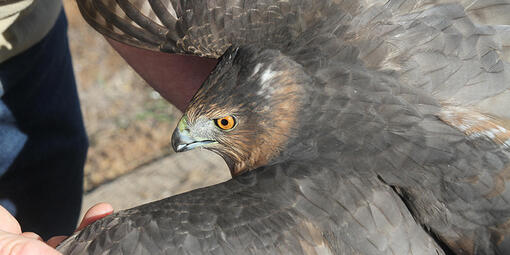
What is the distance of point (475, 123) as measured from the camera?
8.45 feet

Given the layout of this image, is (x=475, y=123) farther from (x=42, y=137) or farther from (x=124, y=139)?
(x=124, y=139)

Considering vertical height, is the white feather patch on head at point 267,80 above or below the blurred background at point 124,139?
above

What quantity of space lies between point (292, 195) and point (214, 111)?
Answer: 2.27 feet

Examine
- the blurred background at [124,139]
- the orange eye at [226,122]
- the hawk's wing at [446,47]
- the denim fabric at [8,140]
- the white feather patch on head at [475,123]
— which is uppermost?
the hawk's wing at [446,47]

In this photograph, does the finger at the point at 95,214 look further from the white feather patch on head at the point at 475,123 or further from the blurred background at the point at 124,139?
the blurred background at the point at 124,139

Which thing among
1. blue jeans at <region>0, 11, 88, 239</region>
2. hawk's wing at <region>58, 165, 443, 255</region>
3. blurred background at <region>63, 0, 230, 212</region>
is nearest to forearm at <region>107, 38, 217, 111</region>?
blue jeans at <region>0, 11, 88, 239</region>

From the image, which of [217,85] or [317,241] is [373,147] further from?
[217,85]

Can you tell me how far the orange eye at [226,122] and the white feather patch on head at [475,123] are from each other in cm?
104

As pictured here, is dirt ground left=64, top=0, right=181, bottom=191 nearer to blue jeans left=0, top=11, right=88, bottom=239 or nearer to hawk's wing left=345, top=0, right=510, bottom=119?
blue jeans left=0, top=11, right=88, bottom=239

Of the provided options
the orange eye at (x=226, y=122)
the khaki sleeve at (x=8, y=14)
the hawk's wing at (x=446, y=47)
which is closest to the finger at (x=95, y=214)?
the orange eye at (x=226, y=122)

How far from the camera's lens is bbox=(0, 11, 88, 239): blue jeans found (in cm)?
328

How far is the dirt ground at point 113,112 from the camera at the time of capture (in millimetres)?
6465

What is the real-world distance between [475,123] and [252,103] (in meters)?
1.07

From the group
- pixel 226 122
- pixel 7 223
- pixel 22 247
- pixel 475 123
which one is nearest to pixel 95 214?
pixel 7 223
